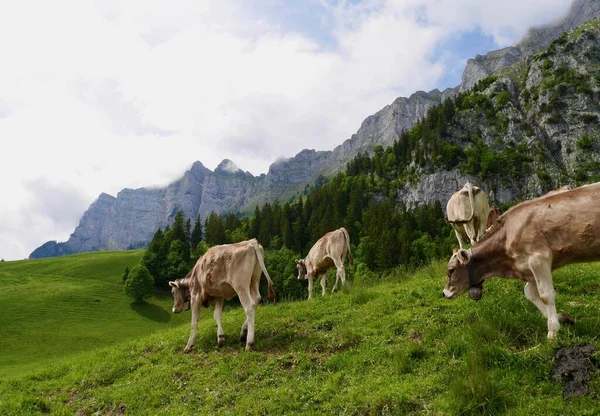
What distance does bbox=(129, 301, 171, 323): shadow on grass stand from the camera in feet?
Result: 233

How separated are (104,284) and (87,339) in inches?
1396

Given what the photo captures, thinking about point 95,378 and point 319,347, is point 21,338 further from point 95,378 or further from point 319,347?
point 319,347

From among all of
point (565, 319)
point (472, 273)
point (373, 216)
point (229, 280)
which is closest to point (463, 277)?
point (472, 273)

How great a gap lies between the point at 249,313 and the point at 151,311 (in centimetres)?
6919

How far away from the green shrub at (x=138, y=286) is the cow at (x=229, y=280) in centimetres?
7094

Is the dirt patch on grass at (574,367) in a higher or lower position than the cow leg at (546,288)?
lower

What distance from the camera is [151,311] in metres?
75.0

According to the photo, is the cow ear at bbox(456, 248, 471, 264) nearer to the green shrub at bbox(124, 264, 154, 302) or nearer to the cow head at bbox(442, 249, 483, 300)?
the cow head at bbox(442, 249, 483, 300)

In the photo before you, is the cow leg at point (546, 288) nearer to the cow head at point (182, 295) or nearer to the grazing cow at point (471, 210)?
the grazing cow at point (471, 210)

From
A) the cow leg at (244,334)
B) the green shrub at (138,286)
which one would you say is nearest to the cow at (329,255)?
the cow leg at (244,334)

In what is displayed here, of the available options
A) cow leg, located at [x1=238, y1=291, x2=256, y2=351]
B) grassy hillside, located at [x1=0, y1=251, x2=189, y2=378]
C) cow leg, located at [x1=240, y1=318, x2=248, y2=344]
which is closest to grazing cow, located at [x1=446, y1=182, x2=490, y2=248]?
cow leg, located at [x1=238, y1=291, x2=256, y2=351]

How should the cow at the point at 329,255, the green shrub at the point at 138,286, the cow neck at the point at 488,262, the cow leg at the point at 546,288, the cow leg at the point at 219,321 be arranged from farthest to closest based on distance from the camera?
the green shrub at the point at 138,286 → the cow at the point at 329,255 → the cow leg at the point at 219,321 → the cow neck at the point at 488,262 → the cow leg at the point at 546,288

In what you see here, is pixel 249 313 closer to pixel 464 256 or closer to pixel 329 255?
pixel 464 256

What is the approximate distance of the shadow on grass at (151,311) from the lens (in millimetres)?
71125
